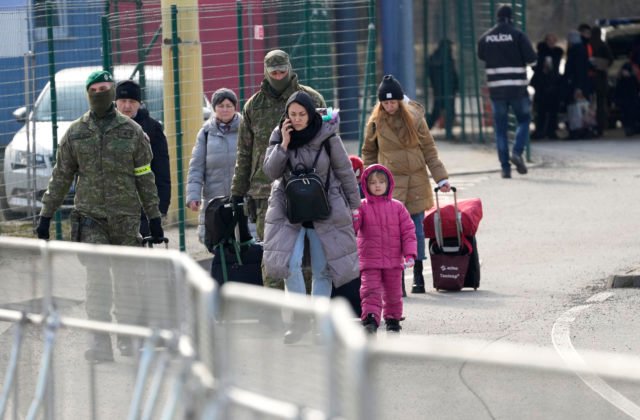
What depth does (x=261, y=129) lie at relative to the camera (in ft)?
30.3

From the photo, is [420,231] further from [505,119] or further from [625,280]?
[505,119]

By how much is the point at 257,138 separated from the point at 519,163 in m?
Result: 9.28

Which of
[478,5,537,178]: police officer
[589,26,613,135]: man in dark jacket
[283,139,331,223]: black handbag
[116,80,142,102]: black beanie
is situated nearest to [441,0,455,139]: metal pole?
[589,26,613,135]: man in dark jacket

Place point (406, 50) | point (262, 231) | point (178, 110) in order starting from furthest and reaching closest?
point (406, 50) → point (178, 110) → point (262, 231)

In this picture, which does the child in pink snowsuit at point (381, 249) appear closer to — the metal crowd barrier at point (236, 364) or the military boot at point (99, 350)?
the metal crowd barrier at point (236, 364)

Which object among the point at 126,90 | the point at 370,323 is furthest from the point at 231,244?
the point at 126,90

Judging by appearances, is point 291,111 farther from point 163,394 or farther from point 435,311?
point 163,394

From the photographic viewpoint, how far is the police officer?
1752 centimetres

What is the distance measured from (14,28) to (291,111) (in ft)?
16.8

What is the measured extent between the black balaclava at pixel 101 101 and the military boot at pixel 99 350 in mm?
3423

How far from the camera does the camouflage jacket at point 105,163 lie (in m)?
8.53

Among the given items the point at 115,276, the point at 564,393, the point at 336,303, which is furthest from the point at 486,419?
the point at 115,276

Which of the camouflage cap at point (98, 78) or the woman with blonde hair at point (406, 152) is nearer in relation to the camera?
the camouflage cap at point (98, 78)

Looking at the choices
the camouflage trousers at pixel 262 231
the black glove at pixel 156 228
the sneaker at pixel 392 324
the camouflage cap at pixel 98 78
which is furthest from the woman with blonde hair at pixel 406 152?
the camouflage cap at pixel 98 78
